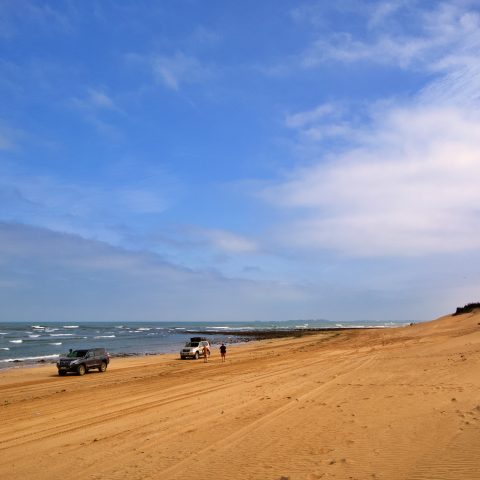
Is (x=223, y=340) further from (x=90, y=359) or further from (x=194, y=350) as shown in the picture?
(x=90, y=359)

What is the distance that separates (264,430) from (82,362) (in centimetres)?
2581

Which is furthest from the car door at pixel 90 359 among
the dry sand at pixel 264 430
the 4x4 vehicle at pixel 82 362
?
the dry sand at pixel 264 430

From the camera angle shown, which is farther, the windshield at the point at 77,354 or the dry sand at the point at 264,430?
the windshield at the point at 77,354

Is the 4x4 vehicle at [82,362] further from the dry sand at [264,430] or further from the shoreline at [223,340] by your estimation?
the dry sand at [264,430]

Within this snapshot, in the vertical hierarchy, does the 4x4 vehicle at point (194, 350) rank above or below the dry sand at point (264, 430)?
above

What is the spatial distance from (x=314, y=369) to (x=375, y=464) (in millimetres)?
17328

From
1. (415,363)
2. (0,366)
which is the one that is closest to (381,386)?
(415,363)

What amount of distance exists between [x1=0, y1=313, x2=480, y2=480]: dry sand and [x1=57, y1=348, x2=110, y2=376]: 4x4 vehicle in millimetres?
12666

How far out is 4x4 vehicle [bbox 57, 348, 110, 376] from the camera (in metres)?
34.4

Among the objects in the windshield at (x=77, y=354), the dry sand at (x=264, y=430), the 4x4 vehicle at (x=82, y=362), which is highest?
the windshield at (x=77, y=354)

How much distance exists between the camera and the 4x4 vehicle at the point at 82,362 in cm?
3438

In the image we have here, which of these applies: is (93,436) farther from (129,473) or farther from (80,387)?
(80,387)

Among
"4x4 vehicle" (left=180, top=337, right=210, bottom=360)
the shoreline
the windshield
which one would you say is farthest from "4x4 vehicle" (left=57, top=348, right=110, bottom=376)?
the shoreline

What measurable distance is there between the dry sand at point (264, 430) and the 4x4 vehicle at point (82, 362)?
12.7m
